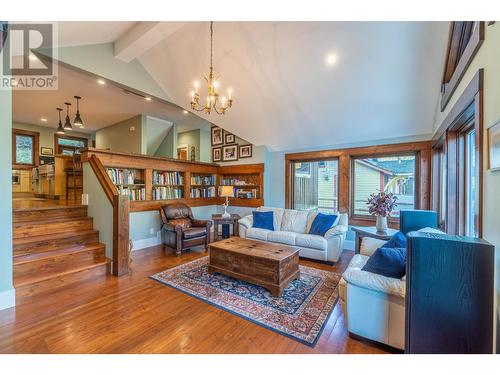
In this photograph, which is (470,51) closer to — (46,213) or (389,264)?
(389,264)

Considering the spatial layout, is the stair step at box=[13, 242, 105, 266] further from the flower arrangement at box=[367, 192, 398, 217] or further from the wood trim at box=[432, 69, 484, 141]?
the wood trim at box=[432, 69, 484, 141]

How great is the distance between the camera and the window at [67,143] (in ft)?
23.7

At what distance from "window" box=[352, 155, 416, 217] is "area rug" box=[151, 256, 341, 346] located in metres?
1.95

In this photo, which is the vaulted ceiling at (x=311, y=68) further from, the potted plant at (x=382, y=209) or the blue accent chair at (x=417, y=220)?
the blue accent chair at (x=417, y=220)

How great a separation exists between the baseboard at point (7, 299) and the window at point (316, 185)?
4.59m

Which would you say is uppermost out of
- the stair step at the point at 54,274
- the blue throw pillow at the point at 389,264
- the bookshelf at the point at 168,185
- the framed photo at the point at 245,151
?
the framed photo at the point at 245,151

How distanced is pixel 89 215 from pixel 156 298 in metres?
2.10

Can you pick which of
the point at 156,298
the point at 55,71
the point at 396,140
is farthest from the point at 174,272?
the point at 396,140

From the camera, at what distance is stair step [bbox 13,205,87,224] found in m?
3.04

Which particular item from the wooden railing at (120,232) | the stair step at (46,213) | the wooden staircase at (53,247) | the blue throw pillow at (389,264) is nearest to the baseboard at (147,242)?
the wooden staircase at (53,247)

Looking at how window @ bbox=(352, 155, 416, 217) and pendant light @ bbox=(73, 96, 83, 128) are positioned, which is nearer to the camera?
window @ bbox=(352, 155, 416, 217)

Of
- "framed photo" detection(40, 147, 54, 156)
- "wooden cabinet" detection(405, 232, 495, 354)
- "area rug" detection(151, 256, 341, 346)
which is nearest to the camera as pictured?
"wooden cabinet" detection(405, 232, 495, 354)

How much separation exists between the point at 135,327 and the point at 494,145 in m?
2.88

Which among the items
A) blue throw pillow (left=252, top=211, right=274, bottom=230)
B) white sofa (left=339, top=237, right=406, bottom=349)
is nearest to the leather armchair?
blue throw pillow (left=252, top=211, right=274, bottom=230)
